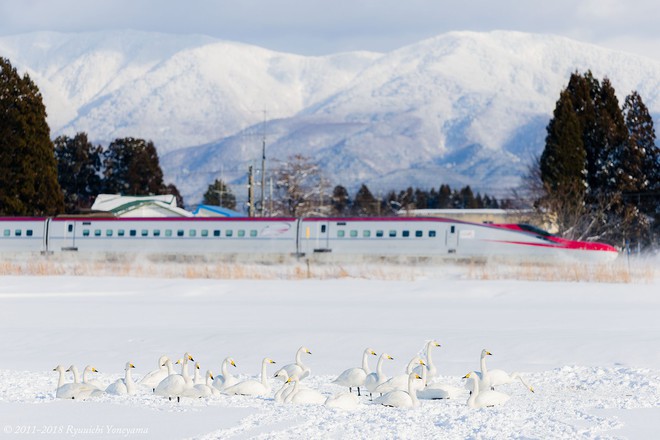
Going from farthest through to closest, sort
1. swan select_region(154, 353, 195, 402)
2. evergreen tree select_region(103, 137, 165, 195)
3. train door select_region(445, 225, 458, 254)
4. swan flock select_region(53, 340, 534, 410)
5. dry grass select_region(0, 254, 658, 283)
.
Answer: evergreen tree select_region(103, 137, 165, 195), train door select_region(445, 225, 458, 254), dry grass select_region(0, 254, 658, 283), swan select_region(154, 353, 195, 402), swan flock select_region(53, 340, 534, 410)

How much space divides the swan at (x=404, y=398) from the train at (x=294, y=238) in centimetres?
3404

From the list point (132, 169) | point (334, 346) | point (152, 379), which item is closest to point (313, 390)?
point (152, 379)

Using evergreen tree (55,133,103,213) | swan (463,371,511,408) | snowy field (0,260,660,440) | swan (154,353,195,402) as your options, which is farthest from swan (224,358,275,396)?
evergreen tree (55,133,103,213)

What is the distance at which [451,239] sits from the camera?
4925 cm

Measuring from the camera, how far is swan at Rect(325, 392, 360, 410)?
13914 mm

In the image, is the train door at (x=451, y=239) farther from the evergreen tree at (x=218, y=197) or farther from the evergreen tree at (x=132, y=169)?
the evergreen tree at (x=218, y=197)

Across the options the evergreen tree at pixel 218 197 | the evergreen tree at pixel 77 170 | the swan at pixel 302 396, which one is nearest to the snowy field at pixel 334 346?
the swan at pixel 302 396

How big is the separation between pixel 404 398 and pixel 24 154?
50357 millimetres

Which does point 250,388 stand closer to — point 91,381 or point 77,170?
point 91,381

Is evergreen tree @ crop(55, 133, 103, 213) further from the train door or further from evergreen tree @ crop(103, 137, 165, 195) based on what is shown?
the train door

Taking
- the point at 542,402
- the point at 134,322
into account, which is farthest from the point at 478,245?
the point at 542,402

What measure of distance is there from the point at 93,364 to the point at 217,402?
15.7ft

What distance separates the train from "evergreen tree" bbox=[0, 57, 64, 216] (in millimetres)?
6399

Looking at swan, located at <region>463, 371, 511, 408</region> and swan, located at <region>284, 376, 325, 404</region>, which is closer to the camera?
swan, located at <region>463, 371, 511, 408</region>
